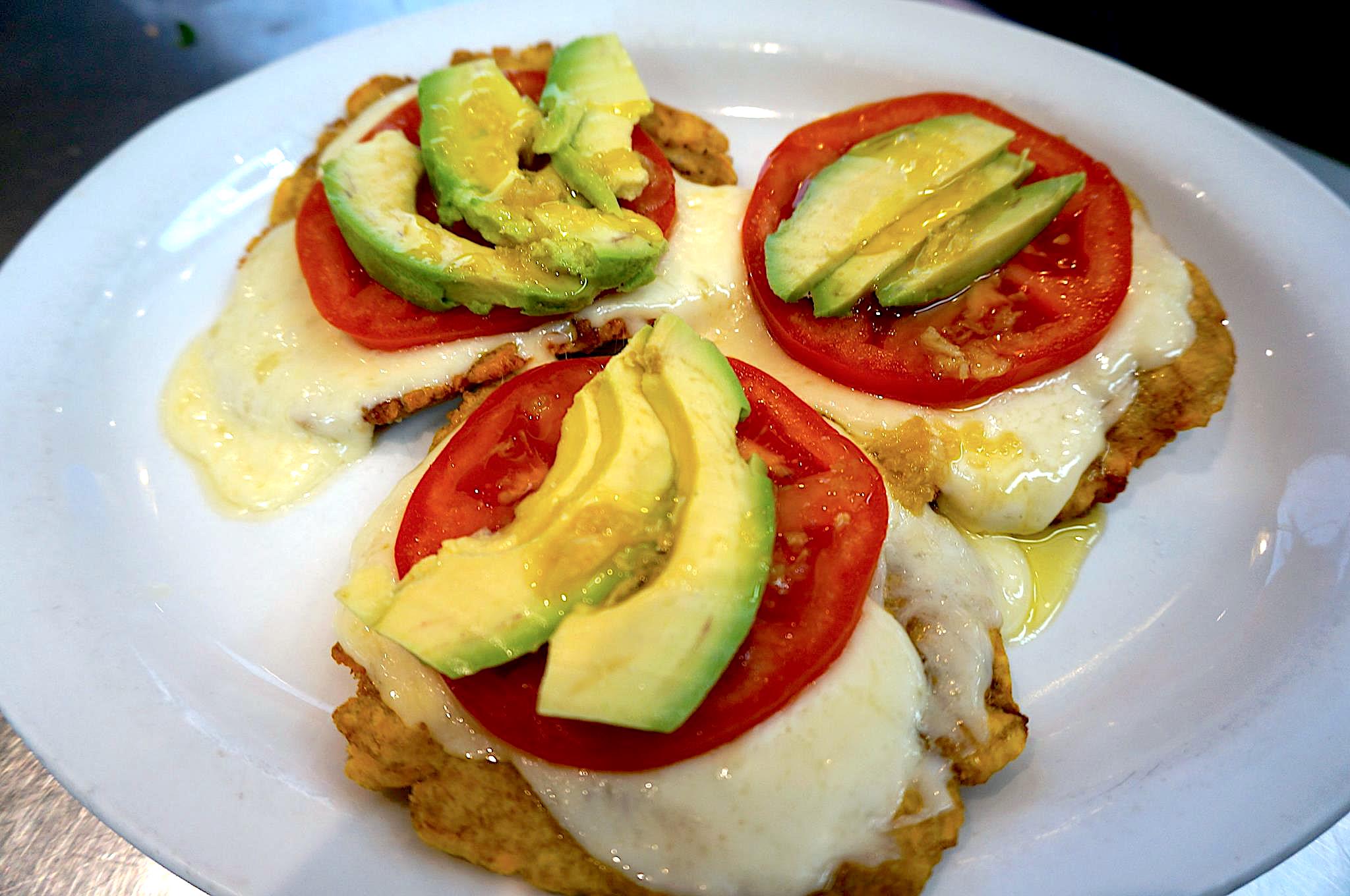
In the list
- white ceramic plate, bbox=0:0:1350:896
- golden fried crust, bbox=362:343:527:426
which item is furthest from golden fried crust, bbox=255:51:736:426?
white ceramic plate, bbox=0:0:1350:896

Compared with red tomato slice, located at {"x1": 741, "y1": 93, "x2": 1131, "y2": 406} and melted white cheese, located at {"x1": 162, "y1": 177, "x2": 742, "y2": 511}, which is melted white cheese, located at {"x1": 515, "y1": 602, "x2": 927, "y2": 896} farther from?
melted white cheese, located at {"x1": 162, "y1": 177, "x2": 742, "y2": 511}

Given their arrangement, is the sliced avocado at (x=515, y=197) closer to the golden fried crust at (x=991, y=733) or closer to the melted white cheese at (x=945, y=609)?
the melted white cheese at (x=945, y=609)

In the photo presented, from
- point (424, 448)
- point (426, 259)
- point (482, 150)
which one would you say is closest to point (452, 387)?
point (424, 448)

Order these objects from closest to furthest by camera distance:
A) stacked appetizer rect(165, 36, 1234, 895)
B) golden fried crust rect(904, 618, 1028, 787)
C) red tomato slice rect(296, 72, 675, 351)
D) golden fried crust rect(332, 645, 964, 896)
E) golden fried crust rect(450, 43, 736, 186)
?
stacked appetizer rect(165, 36, 1234, 895), golden fried crust rect(332, 645, 964, 896), golden fried crust rect(904, 618, 1028, 787), red tomato slice rect(296, 72, 675, 351), golden fried crust rect(450, 43, 736, 186)

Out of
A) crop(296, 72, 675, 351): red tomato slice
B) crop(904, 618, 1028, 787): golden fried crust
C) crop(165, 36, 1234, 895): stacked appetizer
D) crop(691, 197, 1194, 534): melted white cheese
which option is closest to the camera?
crop(165, 36, 1234, 895): stacked appetizer

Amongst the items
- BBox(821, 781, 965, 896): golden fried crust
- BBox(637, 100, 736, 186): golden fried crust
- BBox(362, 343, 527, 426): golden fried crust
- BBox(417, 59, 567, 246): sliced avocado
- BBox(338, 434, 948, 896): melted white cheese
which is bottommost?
BBox(821, 781, 965, 896): golden fried crust

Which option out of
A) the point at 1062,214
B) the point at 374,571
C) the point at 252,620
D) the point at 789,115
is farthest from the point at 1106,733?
the point at 789,115

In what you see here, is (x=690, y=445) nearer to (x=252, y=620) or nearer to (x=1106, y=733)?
(x=1106, y=733)

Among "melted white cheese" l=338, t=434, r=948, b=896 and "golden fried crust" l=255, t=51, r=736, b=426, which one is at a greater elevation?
"golden fried crust" l=255, t=51, r=736, b=426
